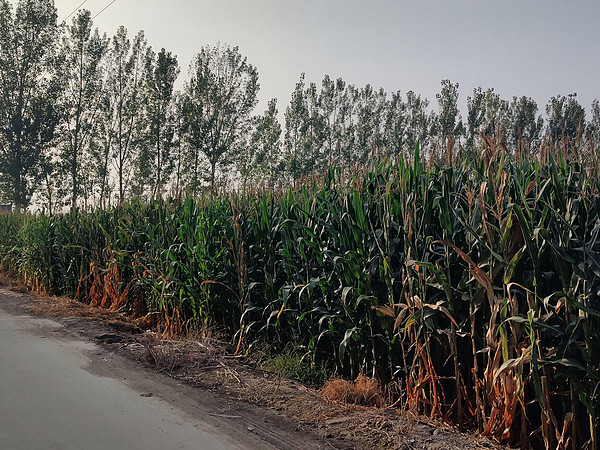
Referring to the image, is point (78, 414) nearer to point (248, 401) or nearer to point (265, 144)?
point (248, 401)

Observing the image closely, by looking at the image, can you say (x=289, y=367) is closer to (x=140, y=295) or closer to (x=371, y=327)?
(x=371, y=327)

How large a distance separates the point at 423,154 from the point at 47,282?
12.0 meters

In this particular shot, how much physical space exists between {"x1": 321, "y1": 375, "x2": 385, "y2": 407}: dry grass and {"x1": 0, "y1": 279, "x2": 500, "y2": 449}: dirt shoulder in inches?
4.3

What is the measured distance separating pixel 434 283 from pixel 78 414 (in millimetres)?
3575

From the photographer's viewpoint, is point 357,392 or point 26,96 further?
point 26,96

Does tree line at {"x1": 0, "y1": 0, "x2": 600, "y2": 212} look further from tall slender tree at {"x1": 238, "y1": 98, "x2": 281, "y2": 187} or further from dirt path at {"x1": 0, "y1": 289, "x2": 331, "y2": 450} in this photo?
dirt path at {"x1": 0, "y1": 289, "x2": 331, "y2": 450}

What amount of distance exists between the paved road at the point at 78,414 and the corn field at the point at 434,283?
5.79 feet

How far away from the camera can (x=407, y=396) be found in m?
5.46

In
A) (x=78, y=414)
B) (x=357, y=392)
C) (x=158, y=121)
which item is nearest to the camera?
(x=78, y=414)

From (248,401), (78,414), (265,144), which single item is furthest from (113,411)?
(265,144)

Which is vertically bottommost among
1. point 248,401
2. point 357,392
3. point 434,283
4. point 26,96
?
point 248,401

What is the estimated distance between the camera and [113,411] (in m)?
5.52

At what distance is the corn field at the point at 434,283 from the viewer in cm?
431

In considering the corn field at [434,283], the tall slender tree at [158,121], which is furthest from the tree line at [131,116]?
the corn field at [434,283]
